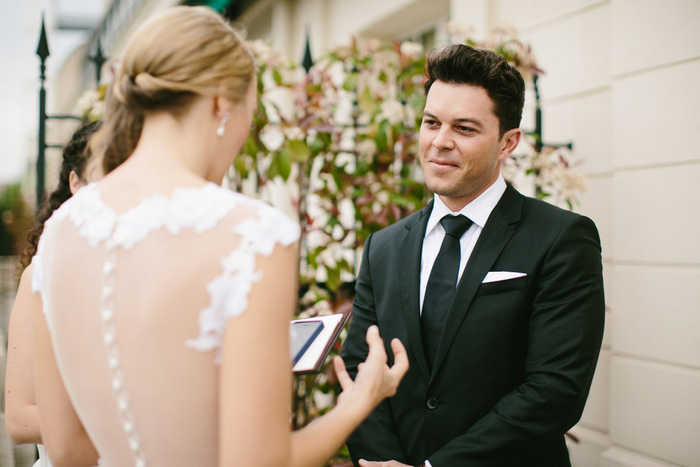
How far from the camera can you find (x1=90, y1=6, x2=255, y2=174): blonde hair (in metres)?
0.98

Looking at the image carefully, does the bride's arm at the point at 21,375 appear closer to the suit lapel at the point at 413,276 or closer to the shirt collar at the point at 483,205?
the suit lapel at the point at 413,276

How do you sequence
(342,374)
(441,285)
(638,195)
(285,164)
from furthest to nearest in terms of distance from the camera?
1. (285,164)
2. (638,195)
3. (441,285)
4. (342,374)

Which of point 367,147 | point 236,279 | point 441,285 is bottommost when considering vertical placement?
point 441,285

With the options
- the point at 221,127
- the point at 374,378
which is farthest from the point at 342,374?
the point at 221,127

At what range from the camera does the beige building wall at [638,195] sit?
8.10ft

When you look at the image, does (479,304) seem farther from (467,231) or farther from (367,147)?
(367,147)

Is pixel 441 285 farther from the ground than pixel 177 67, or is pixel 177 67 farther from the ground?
pixel 177 67

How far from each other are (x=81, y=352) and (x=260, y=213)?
424mm

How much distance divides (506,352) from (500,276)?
23 centimetres

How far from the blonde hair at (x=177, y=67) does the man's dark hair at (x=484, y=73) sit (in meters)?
0.91

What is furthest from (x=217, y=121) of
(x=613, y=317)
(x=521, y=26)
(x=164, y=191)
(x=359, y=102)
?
(x=521, y=26)

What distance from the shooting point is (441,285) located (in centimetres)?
175

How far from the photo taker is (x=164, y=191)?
3.21 ft

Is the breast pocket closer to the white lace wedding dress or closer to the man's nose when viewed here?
the man's nose
